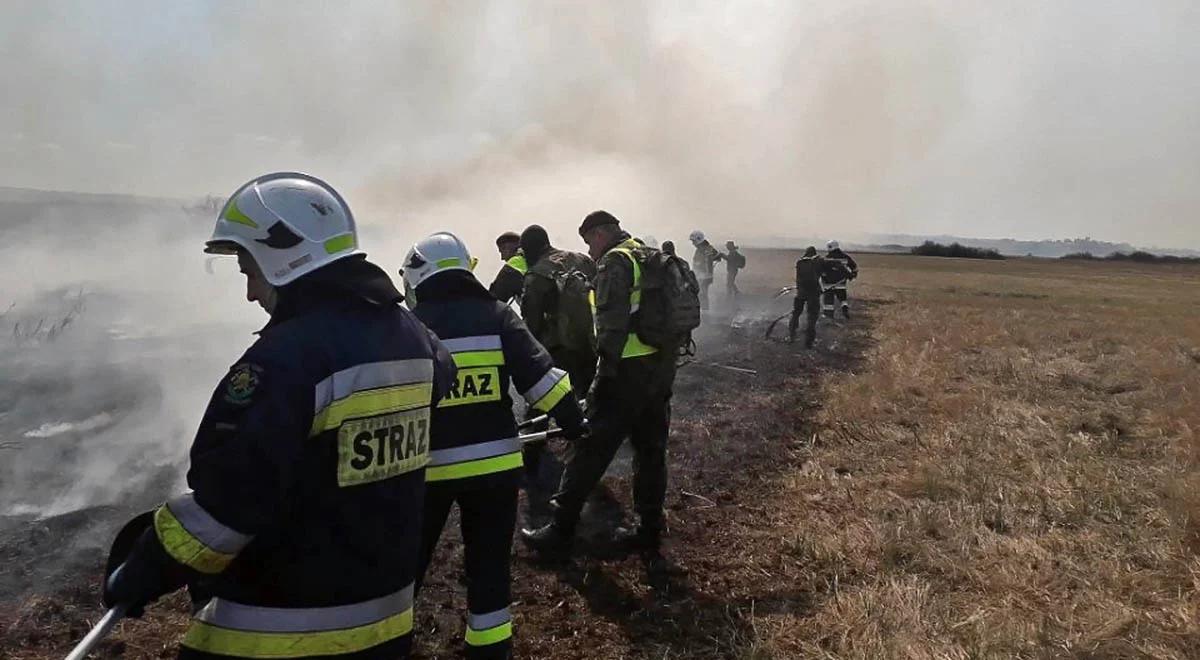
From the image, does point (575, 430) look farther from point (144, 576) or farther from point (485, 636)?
point (144, 576)

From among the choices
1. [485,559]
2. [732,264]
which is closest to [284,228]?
[485,559]

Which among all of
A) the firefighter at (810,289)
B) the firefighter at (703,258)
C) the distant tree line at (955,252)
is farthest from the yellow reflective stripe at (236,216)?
the distant tree line at (955,252)

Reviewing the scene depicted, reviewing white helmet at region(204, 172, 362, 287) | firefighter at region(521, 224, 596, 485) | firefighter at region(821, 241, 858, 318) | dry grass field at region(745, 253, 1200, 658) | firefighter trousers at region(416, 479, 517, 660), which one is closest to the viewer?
white helmet at region(204, 172, 362, 287)

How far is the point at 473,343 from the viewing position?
3379 mm

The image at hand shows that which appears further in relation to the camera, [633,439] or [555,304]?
[555,304]

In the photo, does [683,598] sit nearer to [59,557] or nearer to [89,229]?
[59,557]

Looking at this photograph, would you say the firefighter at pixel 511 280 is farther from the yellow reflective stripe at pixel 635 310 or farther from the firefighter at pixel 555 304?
the yellow reflective stripe at pixel 635 310

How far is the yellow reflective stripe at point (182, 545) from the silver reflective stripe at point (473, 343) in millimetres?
1620

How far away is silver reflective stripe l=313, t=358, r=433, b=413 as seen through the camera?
1.80 metres

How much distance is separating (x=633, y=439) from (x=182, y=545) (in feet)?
11.7

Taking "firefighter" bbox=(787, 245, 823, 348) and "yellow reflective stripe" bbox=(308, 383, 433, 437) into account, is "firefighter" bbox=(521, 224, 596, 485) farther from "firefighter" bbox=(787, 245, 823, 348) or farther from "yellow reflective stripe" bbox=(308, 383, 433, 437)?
"firefighter" bbox=(787, 245, 823, 348)

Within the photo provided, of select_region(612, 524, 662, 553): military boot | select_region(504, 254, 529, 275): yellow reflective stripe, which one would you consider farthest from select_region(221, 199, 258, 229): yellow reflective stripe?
select_region(504, 254, 529, 275): yellow reflective stripe

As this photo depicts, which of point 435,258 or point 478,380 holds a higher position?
point 435,258

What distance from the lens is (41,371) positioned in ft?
30.5
